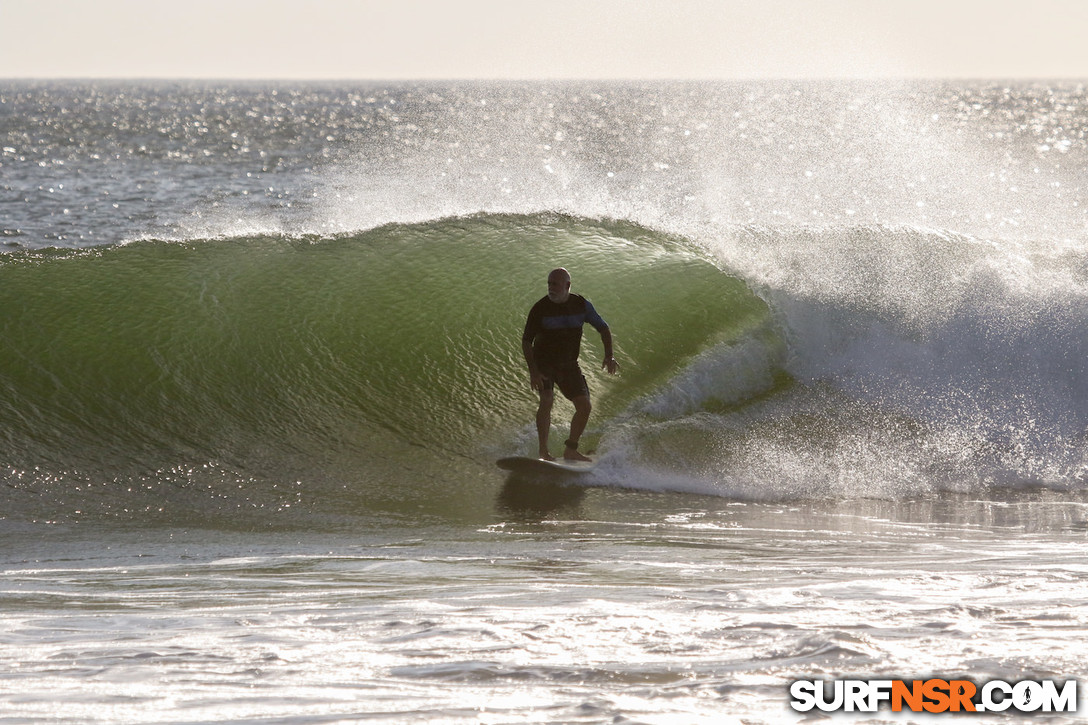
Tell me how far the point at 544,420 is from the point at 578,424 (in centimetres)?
25

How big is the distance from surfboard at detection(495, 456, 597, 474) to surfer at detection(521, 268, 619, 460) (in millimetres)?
146

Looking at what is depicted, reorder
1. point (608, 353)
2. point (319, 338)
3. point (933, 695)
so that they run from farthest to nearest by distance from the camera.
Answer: point (319, 338) → point (608, 353) → point (933, 695)

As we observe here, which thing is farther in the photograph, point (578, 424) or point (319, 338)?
point (319, 338)

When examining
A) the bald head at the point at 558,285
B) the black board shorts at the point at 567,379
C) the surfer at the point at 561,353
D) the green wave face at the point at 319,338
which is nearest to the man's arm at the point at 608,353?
the surfer at the point at 561,353

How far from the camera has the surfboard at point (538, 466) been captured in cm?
745

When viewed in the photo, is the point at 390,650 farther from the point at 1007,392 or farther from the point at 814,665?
the point at 1007,392

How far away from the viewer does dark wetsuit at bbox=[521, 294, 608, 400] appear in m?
7.57

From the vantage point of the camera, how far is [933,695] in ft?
11.3

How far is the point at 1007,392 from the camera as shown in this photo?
8867mm

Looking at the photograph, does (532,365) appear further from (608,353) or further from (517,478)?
(517,478)

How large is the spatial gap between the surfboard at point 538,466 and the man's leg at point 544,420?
0.14m

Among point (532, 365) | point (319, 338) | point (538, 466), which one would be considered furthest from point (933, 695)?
point (319, 338)

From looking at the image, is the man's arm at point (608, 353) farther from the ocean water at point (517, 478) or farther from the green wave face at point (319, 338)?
the green wave face at point (319, 338)

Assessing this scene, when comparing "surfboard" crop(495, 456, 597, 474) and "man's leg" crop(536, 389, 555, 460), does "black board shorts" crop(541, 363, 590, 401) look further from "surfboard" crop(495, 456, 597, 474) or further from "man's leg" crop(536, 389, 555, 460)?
"surfboard" crop(495, 456, 597, 474)
